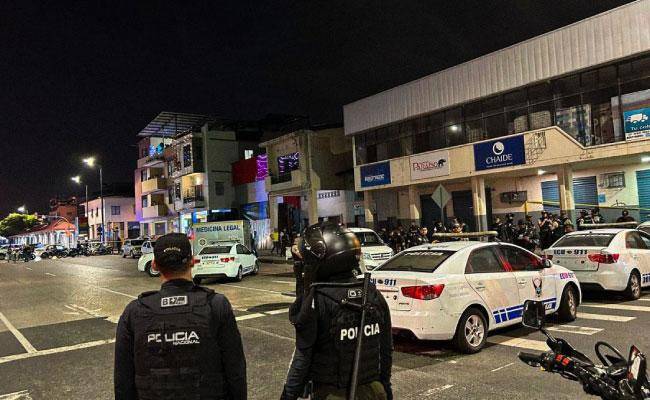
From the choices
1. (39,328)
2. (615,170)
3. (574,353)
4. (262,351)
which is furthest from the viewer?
(615,170)

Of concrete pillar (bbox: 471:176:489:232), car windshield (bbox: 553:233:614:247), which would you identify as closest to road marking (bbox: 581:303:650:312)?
car windshield (bbox: 553:233:614:247)

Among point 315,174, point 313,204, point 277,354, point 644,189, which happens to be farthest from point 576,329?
point 315,174

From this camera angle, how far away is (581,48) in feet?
62.4

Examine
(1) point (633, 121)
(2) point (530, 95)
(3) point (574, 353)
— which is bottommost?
(3) point (574, 353)

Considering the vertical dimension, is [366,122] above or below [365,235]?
above

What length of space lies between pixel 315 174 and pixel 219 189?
16.0 metres

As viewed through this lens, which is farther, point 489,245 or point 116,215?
point 116,215

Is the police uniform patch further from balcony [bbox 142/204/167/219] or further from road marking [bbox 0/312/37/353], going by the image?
balcony [bbox 142/204/167/219]

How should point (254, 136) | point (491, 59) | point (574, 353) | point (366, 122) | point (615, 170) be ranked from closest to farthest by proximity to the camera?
1. point (574, 353)
2. point (615, 170)
3. point (491, 59)
4. point (366, 122)
5. point (254, 136)

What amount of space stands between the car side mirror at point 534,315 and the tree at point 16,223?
399 feet

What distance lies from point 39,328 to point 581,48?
20.1 m

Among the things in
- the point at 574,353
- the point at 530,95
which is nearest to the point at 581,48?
the point at 530,95

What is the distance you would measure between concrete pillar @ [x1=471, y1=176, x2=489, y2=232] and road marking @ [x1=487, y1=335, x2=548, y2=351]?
15.7m

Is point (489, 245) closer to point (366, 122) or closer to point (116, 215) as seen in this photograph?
point (366, 122)
